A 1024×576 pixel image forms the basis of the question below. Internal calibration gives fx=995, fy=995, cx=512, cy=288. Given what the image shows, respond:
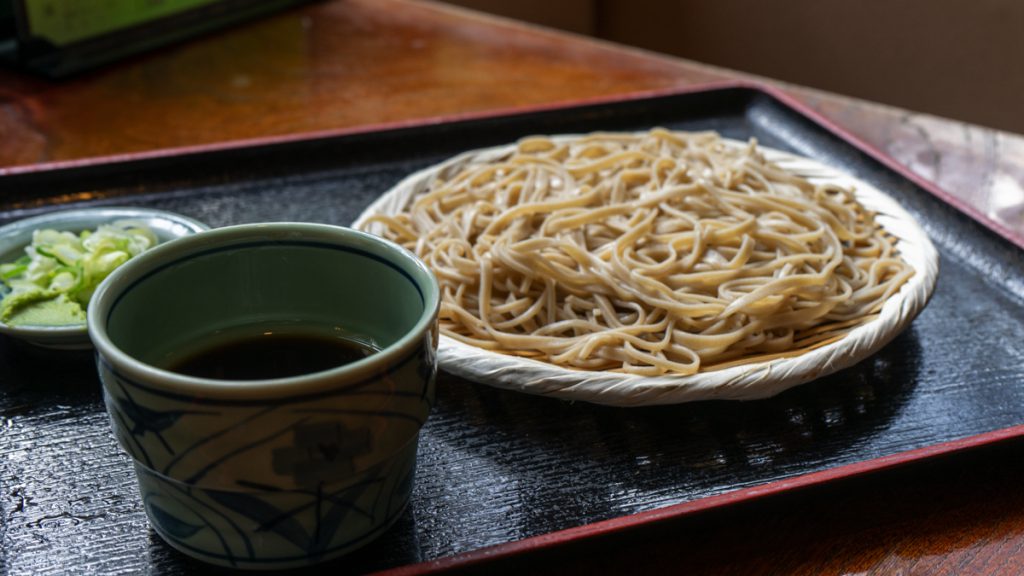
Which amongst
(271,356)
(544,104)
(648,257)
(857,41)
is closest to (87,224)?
(271,356)

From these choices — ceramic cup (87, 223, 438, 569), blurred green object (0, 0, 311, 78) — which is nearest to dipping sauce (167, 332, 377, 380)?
ceramic cup (87, 223, 438, 569)

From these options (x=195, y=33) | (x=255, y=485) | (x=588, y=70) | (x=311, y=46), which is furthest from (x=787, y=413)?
(x=195, y=33)

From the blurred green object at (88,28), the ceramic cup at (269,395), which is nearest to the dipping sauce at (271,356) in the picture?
the ceramic cup at (269,395)

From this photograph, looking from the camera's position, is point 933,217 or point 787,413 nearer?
point 787,413

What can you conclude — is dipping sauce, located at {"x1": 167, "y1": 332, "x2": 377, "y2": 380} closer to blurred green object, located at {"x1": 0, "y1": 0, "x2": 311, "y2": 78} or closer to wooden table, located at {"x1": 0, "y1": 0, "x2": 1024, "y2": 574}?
wooden table, located at {"x1": 0, "y1": 0, "x2": 1024, "y2": 574}

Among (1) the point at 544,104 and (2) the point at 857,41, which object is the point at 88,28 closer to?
(1) the point at 544,104

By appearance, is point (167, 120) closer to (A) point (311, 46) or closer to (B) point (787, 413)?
(A) point (311, 46)
